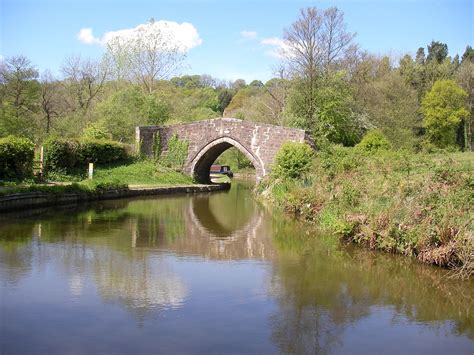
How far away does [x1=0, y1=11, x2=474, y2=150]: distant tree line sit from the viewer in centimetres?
3062

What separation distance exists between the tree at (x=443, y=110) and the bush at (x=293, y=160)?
21773 millimetres

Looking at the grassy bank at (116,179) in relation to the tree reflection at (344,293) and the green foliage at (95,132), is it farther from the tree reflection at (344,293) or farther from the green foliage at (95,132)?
the tree reflection at (344,293)

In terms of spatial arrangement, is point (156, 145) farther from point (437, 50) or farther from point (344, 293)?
point (437, 50)

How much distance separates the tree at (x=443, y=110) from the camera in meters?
41.2

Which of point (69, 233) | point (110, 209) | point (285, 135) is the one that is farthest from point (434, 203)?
point (285, 135)

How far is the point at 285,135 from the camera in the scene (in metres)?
26.3

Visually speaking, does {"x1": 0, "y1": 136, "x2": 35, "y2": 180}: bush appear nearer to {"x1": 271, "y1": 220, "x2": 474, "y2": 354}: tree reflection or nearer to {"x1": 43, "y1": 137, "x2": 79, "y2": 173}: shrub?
{"x1": 43, "y1": 137, "x2": 79, "y2": 173}: shrub

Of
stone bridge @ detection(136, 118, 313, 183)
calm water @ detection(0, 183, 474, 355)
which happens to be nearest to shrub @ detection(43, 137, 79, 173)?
stone bridge @ detection(136, 118, 313, 183)

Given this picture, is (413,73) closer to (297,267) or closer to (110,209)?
(110,209)

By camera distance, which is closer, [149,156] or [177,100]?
[149,156]

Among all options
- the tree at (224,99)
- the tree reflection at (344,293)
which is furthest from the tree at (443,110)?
the tree at (224,99)

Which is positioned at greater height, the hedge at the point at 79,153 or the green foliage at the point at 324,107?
the green foliage at the point at 324,107

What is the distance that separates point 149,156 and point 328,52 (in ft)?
41.0

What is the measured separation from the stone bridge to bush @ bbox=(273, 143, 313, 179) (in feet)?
8.19
